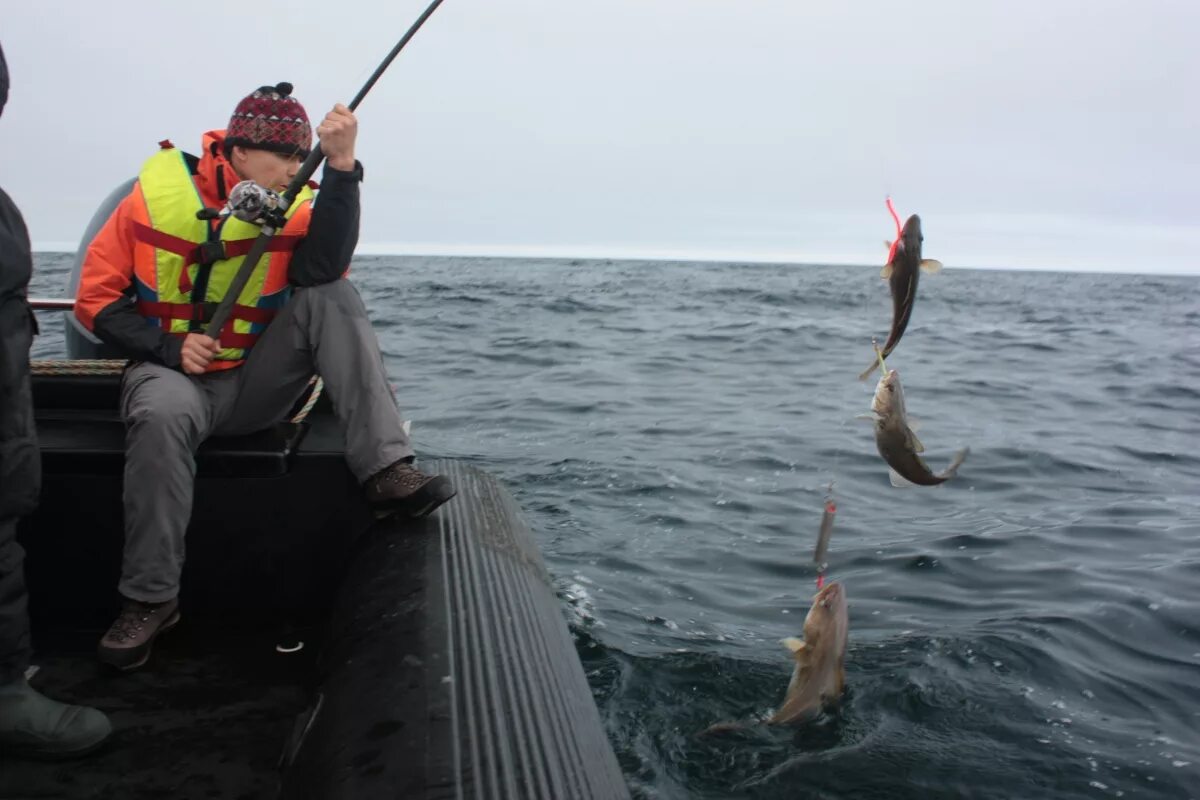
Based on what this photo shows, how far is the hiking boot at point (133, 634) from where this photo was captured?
2.96 m

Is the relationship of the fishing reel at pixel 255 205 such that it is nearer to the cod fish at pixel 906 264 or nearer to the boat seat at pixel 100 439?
the boat seat at pixel 100 439

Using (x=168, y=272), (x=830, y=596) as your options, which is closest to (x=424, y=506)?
(x=168, y=272)

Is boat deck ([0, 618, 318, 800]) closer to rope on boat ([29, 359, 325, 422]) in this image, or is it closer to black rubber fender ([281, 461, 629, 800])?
black rubber fender ([281, 461, 629, 800])

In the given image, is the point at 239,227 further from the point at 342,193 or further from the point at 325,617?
the point at 325,617

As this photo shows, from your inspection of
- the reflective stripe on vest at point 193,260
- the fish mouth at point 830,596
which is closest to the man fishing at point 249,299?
the reflective stripe on vest at point 193,260

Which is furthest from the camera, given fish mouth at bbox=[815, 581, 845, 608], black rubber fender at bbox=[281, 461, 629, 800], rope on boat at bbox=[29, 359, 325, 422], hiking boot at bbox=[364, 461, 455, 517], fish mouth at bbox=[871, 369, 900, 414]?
fish mouth at bbox=[815, 581, 845, 608]

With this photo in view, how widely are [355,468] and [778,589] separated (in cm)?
314

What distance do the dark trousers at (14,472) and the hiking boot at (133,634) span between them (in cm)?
35

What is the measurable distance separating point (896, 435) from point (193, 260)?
2.37 meters

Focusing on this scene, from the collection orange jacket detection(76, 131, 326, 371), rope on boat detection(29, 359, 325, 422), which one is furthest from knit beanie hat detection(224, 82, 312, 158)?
rope on boat detection(29, 359, 325, 422)

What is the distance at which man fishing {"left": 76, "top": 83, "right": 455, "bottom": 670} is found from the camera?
3199 millimetres

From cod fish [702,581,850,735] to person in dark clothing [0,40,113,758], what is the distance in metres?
2.29

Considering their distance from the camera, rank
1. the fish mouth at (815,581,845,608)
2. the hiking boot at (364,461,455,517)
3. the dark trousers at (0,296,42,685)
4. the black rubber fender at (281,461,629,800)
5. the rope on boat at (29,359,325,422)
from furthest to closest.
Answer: the fish mouth at (815,581,845,608) < the rope on boat at (29,359,325,422) < the hiking boot at (364,461,455,517) < the dark trousers at (0,296,42,685) < the black rubber fender at (281,461,629,800)

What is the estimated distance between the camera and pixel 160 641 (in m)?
3.28
